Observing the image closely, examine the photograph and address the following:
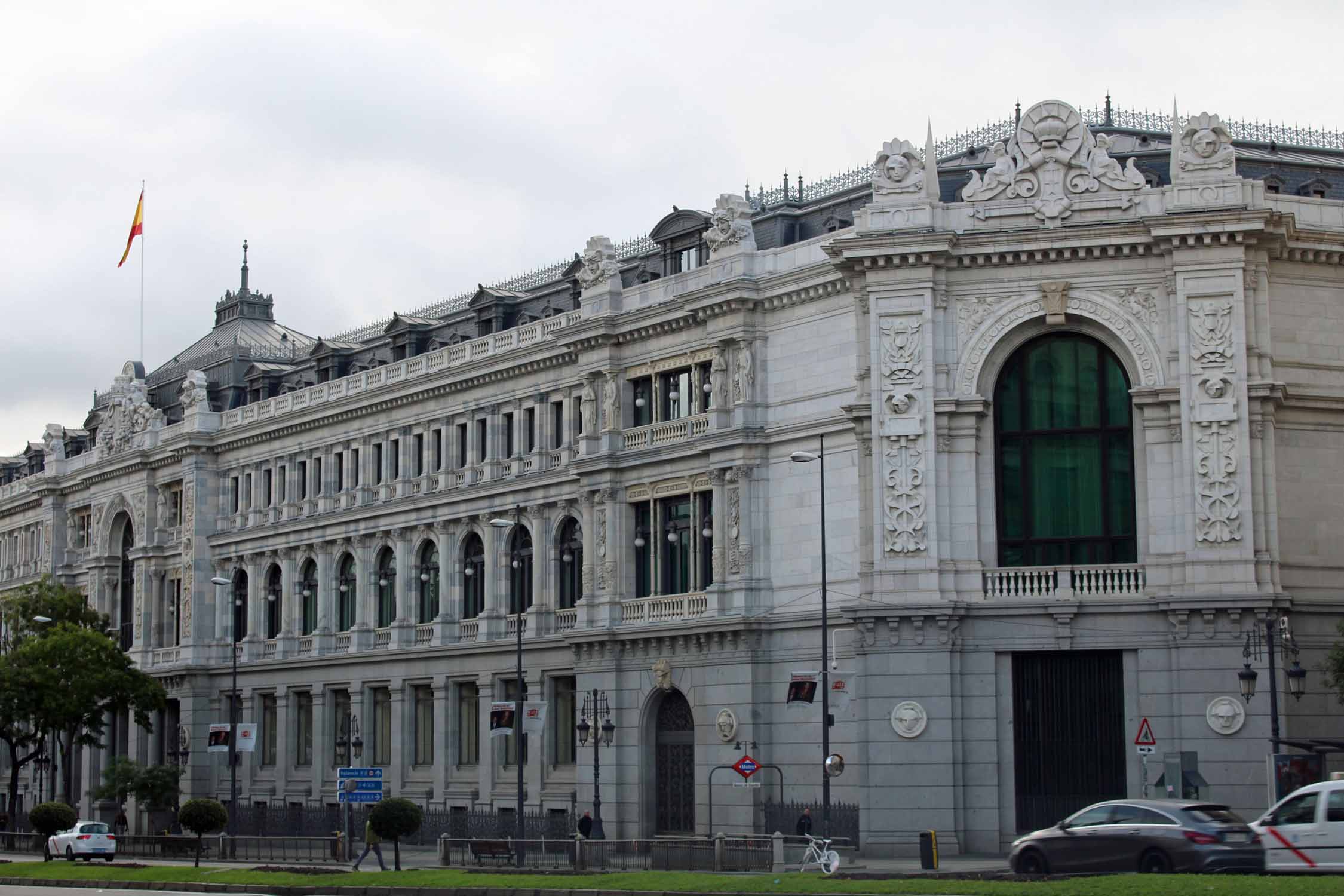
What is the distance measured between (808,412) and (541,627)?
54.5ft

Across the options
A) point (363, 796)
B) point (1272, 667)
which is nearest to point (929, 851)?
point (1272, 667)

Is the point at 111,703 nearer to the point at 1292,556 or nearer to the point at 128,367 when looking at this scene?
the point at 128,367

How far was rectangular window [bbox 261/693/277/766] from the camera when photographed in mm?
89438

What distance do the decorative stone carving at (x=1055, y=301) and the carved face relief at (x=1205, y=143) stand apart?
16.8 feet

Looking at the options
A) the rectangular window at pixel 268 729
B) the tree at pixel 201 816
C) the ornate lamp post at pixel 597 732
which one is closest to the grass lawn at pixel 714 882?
the tree at pixel 201 816

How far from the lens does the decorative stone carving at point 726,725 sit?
6278 centimetres

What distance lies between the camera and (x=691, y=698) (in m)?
64.8

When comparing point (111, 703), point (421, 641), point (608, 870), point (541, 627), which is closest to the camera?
point (608, 870)

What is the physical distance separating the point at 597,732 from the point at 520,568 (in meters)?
11.7

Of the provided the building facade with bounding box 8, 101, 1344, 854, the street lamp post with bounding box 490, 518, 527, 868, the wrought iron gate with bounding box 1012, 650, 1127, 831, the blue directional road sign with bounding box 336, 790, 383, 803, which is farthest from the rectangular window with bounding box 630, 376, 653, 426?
the wrought iron gate with bounding box 1012, 650, 1127, 831

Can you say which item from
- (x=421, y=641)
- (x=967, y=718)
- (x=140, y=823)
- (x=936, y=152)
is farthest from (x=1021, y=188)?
(x=140, y=823)

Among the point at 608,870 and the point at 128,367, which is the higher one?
the point at 128,367

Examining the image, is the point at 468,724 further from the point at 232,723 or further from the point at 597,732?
the point at 597,732

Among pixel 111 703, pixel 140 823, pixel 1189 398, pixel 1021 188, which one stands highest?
pixel 1021 188
